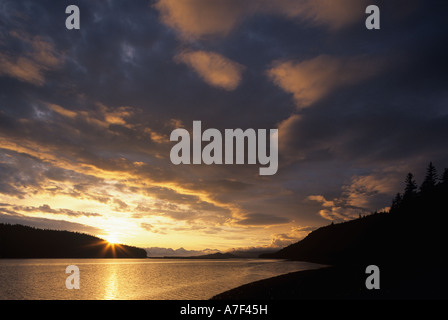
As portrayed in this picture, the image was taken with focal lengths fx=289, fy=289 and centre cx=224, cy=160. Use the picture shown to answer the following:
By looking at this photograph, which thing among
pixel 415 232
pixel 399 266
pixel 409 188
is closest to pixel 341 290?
pixel 399 266

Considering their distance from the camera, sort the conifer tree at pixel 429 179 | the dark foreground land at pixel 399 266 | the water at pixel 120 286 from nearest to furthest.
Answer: the dark foreground land at pixel 399 266 → the water at pixel 120 286 → the conifer tree at pixel 429 179

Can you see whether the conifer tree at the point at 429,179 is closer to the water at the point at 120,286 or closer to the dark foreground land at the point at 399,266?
the dark foreground land at the point at 399,266

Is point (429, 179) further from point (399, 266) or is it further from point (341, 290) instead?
point (341, 290)

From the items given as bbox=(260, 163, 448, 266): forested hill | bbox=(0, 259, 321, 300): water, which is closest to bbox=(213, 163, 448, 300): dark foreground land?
bbox=(260, 163, 448, 266): forested hill

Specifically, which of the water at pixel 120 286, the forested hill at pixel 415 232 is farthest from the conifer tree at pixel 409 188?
the water at pixel 120 286

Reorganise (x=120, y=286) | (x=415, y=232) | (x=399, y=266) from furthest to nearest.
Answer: (x=415, y=232) < (x=120, y=286) < (x=399, y=266)

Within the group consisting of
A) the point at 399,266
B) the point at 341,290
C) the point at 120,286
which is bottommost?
the point at 120,286

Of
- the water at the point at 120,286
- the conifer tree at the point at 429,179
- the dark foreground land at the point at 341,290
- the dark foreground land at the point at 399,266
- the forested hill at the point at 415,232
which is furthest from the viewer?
the conifer tree at the point at 429,179
